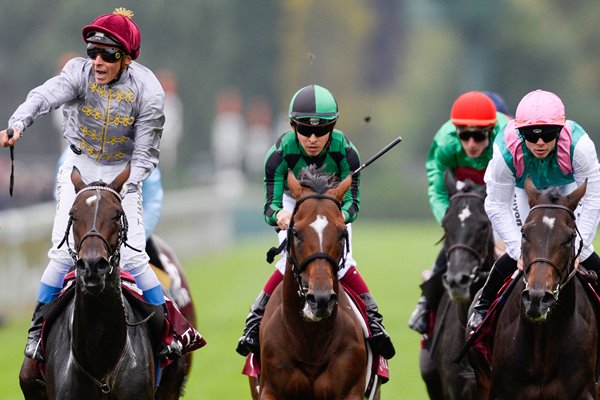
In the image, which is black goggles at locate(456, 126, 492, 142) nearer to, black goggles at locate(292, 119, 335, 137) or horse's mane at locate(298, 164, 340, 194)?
black goggles at locate(292, 119, 335, 137)

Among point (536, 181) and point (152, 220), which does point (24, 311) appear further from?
point (536, 181)

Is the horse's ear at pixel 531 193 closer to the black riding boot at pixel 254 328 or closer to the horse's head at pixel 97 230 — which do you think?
the black riding boot at pixel 254 328

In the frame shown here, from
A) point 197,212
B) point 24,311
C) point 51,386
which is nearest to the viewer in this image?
point 51,386

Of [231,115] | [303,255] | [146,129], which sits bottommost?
[231,115]

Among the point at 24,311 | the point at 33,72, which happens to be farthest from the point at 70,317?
the point at 33,72

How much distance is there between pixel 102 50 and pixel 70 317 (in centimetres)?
161

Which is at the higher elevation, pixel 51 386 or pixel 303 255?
pixel 303 255

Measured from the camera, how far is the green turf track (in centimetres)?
1383

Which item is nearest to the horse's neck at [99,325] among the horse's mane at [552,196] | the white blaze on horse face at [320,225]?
the white blaze on horse face at [320,225]

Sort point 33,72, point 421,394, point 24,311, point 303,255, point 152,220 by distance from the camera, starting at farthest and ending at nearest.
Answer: point 33,72, point 24,311, point 421,394, point 152,220, point 303,255

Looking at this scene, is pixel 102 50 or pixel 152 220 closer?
pixel 102 50

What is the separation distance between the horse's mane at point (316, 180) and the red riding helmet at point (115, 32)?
52.9 inches

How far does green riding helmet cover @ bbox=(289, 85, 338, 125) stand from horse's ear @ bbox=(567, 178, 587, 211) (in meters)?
1.50

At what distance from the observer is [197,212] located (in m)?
28.6
